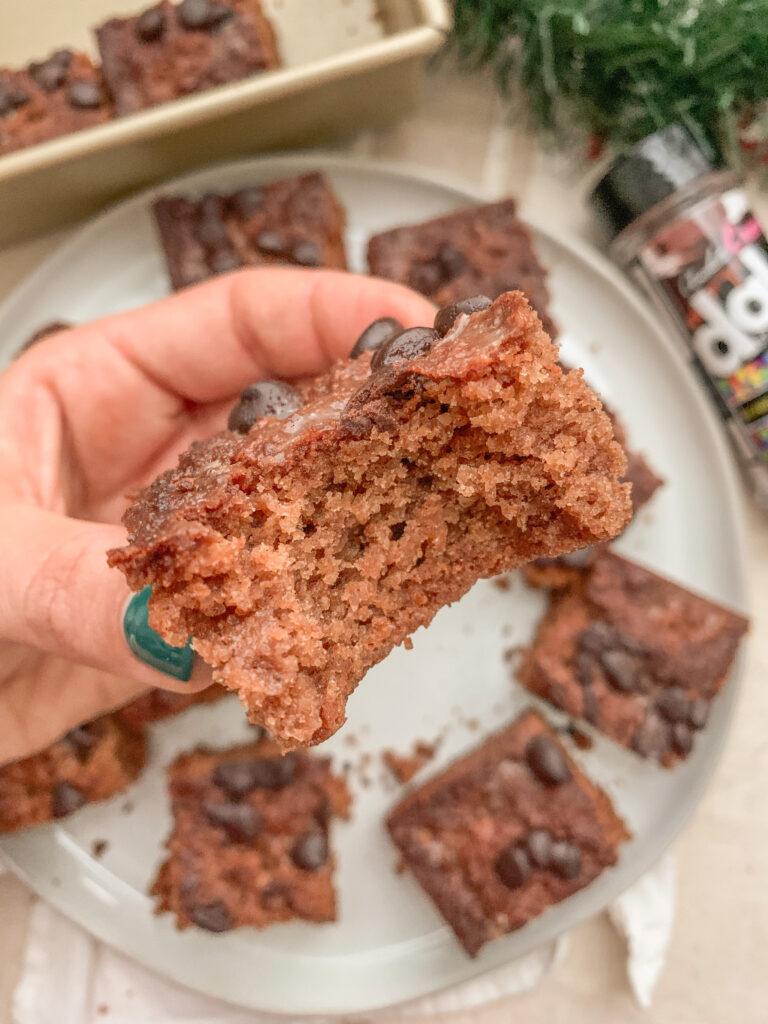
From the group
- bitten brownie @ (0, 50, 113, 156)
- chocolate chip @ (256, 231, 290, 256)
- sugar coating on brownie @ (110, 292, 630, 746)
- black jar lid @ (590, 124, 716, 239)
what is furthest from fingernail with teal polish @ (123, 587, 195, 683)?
black jar lid @ (590, 124, 716, 239)

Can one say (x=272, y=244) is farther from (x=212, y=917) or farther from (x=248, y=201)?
(x=212, y=917)

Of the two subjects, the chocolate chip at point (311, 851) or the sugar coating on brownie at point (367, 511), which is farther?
the chocolate chip at point (311, 851)

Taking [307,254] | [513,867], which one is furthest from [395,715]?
[307,254]

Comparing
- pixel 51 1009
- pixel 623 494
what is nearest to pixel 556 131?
pixel 623 494

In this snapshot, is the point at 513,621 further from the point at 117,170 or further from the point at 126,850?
the point at 117,170

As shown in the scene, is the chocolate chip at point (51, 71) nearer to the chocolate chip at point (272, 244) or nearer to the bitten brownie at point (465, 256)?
the chocolate chip at point (272, 244)

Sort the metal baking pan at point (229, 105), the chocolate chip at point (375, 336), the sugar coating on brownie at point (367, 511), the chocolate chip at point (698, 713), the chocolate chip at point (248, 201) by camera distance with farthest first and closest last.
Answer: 1. the chocolate chip at point (248, 201)
2. the chocolate chip at point (698, 713)
3. the metal baking pan at point (229, 105)
4. the chocolate chip at point (375, 336)
5. the sugar coating on brownie at point (367, 511)

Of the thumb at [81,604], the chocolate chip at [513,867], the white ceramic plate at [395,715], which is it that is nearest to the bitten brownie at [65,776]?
the white ceramic plate at [395,715]
